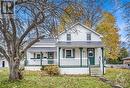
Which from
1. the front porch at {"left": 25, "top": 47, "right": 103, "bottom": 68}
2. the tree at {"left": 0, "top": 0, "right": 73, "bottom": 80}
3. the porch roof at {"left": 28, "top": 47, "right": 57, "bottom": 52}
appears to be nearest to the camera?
the tree at {"left": 0, "top": 0, "right": 73, "bottom": 80}

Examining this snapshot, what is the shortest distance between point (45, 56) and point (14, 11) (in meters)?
30.6

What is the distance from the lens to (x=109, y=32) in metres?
60.9

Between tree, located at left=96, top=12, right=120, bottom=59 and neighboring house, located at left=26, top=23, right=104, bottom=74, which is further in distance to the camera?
tree, located at left=96, top=12, right=120, bottom=59

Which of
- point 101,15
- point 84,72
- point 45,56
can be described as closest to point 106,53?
point 101,15

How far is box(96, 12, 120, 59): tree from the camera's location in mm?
60375

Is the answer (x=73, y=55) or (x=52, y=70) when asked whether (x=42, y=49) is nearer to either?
(x=73, y=55)

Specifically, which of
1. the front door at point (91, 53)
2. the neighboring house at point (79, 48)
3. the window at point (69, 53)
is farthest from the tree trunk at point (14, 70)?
the front door at point (91, 53)

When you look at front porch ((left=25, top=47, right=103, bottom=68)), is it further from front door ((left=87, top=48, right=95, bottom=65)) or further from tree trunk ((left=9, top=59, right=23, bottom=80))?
tree trunk ((left=9, top=59, right=23, bottom=80))

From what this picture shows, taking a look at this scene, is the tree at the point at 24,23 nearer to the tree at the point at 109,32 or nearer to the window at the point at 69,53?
the window at the point at 69,53

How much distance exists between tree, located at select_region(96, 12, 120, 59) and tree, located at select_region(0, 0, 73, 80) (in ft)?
113

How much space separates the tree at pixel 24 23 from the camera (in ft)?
72.6

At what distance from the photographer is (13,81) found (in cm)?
2489

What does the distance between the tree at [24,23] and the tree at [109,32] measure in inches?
1354

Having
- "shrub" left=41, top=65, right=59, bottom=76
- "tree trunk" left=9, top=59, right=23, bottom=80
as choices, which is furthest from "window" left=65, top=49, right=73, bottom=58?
"tree trunk" left=9, top=59, right=23, bottom=80
